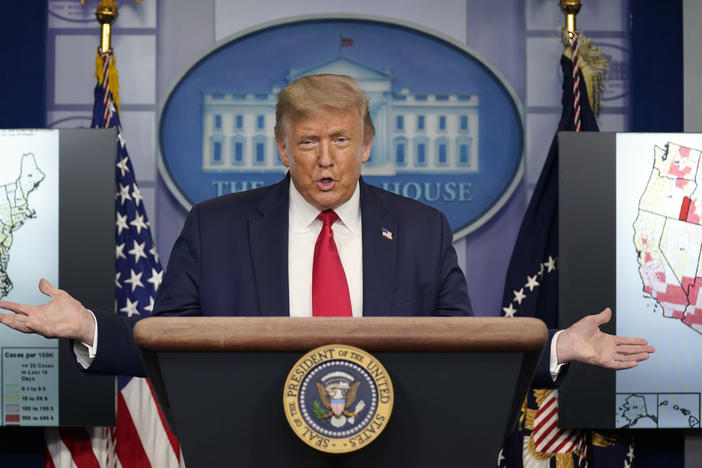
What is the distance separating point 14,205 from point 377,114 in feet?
4.82

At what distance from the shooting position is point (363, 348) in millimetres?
953

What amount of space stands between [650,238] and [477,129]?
0.86 meters

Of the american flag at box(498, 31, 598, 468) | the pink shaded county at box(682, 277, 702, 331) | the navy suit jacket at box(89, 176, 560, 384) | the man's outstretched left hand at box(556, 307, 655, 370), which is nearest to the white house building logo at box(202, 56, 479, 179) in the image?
the american flag at box(498, 31, 598, 468)

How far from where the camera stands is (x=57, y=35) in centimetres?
355

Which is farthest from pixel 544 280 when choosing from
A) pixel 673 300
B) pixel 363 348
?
pixel 363 348

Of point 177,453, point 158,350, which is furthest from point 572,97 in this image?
point 158,350

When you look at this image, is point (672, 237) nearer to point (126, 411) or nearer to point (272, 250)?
point (272, 250)

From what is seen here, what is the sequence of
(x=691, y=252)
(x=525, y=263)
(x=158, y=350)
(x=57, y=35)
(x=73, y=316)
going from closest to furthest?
1. (x=158, y=350)
2. (x=73, y=316)
3. (x=691, y=252)
4. (x=525, y=263)
5. (x=57, y=35)

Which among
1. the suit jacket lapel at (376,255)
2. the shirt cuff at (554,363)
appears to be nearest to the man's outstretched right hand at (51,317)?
the suit jacket lapel at (376,255)

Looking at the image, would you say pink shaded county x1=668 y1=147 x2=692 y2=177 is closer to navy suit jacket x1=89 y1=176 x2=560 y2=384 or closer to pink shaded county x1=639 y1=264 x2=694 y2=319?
pink shaded county x1=639 y1=264 x2=694 y2=319

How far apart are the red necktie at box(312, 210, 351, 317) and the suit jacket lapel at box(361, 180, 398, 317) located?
43 millimetres

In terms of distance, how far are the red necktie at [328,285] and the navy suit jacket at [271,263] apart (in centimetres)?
4

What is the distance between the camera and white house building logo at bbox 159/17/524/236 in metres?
3.53

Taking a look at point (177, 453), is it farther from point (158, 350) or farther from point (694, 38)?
point (694, 38)
